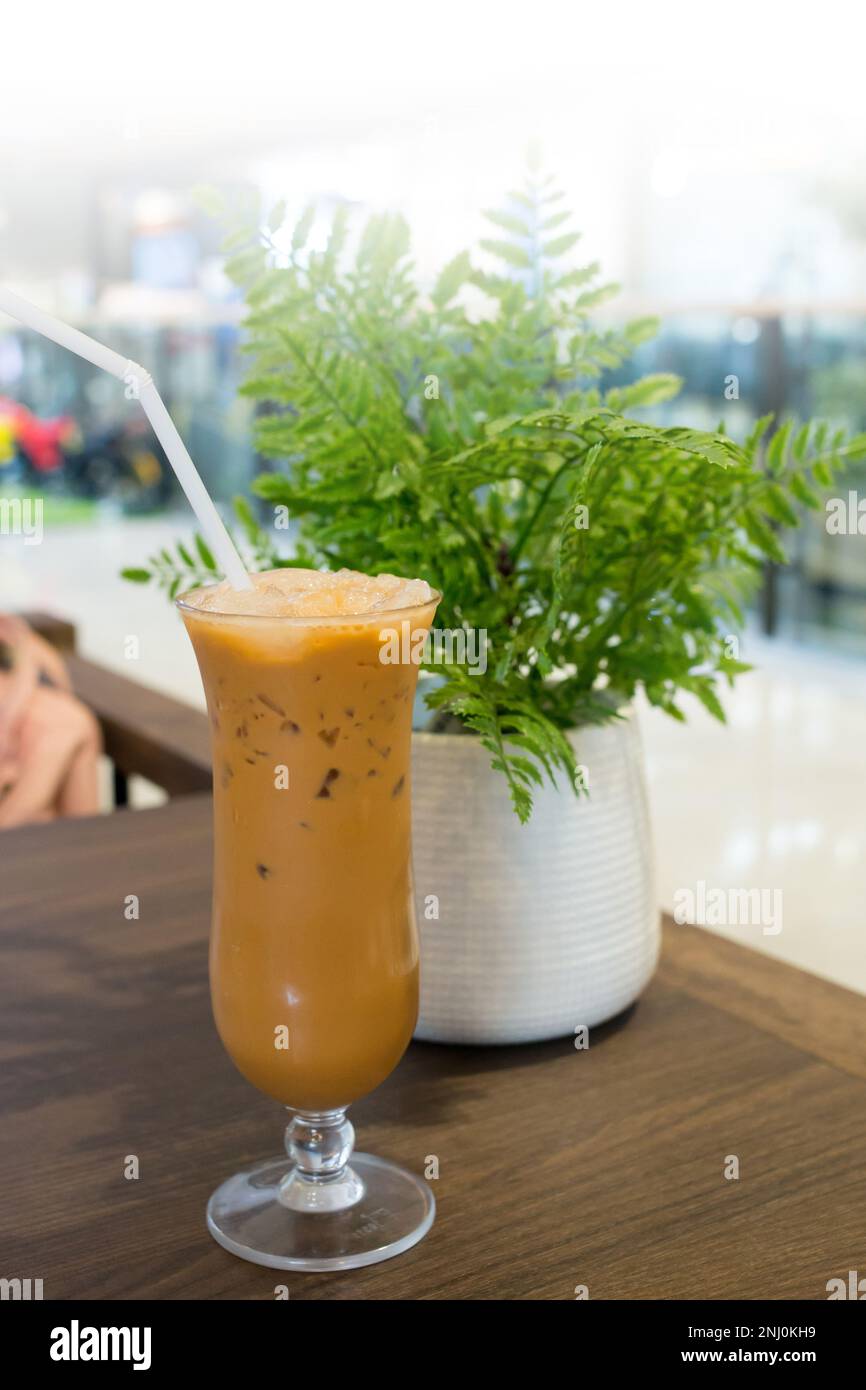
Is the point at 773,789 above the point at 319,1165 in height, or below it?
below

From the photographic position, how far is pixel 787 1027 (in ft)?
3.33

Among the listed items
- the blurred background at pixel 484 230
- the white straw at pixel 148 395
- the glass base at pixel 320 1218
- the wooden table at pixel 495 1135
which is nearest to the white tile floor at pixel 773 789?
the blurred background at pixel 484 230

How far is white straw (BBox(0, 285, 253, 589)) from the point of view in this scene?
2.29ft

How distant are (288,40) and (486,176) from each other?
1.73 m

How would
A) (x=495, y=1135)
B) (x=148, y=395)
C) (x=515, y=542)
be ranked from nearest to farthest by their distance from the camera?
1. (x=148, y=395)
2. (x=495, y=1135)
3. (x=515, y=542)

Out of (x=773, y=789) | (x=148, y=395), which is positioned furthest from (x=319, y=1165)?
(x=773, y=789)

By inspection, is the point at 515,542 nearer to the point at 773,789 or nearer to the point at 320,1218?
the point at 320,1218

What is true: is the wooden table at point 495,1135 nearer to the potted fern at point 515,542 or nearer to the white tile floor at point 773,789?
the potted fern at point 515,542

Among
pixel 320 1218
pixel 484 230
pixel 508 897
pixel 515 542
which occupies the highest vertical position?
pixel 484 230

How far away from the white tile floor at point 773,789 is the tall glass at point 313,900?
75.8 inches

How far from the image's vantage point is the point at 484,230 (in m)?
7.84

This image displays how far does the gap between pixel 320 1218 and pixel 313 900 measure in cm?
18

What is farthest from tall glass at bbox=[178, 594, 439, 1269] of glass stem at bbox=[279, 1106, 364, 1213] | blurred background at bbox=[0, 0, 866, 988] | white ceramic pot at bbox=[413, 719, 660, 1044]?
blurred background at bbox=[0, 0, 866, 988]

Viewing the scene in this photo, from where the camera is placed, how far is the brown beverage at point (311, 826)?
2.43ft
